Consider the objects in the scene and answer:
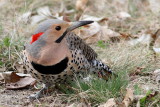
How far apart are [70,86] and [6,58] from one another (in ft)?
4.49

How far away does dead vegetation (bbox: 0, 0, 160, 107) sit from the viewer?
3908 millimetres

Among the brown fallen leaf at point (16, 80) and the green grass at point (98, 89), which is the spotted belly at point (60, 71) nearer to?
the green grass at point (98, 89)

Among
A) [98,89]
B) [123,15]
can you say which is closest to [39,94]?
[98,89]

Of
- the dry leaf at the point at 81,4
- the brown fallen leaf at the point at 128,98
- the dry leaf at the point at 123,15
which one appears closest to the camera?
the brown fallen leaf at the point at 128,98

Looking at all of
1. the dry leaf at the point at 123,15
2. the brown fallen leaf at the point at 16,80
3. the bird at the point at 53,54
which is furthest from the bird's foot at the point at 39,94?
the dry leaf at the point at 123,15

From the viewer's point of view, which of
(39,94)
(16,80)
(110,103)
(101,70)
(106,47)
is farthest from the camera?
(106,47)

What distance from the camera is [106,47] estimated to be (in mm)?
5816

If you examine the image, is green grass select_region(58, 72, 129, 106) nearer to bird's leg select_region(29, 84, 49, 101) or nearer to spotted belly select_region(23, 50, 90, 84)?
spotted belly select_region(23, 50, 90, 84)

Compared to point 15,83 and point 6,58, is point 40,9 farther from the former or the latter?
point 15,83

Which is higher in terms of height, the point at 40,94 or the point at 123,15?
the point at 123,15

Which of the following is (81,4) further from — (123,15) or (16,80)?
(16,80)

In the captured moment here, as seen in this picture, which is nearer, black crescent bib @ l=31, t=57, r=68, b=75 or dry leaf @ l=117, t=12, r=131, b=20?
black crescent bib @ l=31, t=57, r=68, b=75

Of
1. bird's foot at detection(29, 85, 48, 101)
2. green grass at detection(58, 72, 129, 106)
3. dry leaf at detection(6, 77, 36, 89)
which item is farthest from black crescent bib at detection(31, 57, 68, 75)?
dry leaf at detection(6, 77, 36, 89)

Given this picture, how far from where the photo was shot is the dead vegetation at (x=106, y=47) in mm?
3908
